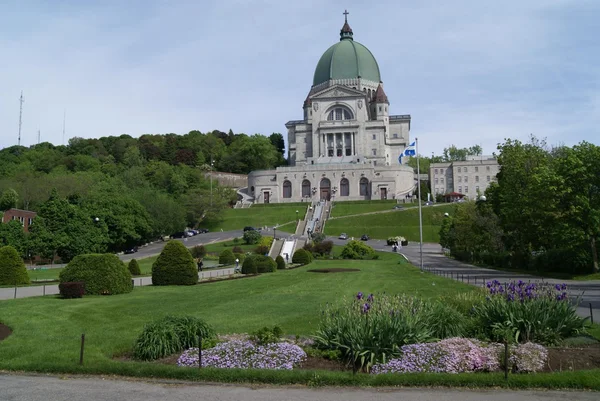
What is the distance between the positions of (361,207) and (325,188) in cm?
1641

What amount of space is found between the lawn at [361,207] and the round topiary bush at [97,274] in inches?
2610

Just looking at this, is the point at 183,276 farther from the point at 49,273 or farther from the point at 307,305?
the point at 49,273

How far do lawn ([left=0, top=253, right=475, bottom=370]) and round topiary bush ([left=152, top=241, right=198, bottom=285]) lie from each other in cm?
200

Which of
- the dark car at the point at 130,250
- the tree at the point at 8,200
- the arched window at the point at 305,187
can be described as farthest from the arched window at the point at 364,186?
the tree at the point at 8,200

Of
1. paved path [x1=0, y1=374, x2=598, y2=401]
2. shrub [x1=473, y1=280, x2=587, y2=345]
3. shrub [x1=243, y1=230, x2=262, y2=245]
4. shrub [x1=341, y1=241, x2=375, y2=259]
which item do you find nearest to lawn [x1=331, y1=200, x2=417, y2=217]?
shrub [x1=243, y1=230, x2=262, y2=245]

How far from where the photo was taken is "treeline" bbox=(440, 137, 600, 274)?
35344 millimetres

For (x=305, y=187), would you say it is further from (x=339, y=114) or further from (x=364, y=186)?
(x=339, y=114)

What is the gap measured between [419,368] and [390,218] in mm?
75694

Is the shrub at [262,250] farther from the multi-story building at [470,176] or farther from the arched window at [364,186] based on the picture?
the multi-story building at [470,176]

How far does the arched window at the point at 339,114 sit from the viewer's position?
396 feet

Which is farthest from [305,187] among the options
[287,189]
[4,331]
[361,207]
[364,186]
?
[4,331]

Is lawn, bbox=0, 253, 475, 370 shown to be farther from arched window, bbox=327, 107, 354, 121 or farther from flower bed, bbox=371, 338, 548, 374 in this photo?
arched window, bbox=327, 107, 354, 121

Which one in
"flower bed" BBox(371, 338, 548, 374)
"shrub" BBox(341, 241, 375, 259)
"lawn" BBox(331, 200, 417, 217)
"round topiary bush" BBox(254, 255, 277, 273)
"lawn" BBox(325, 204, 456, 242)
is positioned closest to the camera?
"flower bed" BBox(371, 338, 548, 374)

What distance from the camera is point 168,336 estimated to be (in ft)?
39.8
